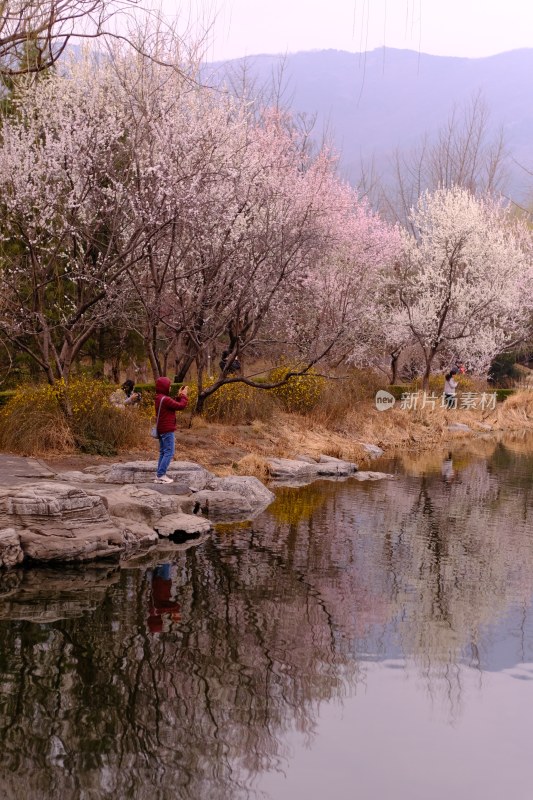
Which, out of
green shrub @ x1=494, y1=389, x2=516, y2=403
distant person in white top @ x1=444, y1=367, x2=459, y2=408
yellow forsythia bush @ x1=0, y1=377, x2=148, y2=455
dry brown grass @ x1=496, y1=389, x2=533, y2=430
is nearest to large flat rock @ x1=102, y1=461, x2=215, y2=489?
yellow forsythia bush @ x1=0, y1=377, x2=148, y2=455

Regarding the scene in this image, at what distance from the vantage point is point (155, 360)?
779 inches

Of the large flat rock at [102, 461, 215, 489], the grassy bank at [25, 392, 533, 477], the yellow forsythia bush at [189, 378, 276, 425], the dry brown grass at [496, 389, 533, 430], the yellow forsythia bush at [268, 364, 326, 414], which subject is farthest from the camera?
the dry brown grass at [496, 389, 533, 430]

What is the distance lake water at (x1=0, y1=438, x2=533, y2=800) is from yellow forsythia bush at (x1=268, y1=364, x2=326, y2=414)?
1173 centimetres

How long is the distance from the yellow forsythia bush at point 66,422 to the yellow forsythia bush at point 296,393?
6.76 metres

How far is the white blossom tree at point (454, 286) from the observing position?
109ft

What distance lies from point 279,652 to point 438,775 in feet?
7.85

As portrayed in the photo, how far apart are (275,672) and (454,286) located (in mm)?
27399

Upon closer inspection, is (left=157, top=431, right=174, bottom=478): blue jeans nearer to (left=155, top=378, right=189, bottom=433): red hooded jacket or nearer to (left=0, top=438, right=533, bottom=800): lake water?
(left=155, top=378, right=189, bottom=433): red hooded jacket

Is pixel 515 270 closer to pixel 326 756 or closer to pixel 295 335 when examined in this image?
pixel 295 335

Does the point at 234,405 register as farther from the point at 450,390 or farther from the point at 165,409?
the point at 450,390

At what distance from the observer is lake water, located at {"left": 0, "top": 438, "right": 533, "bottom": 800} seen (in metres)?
6.00

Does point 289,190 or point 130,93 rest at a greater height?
point 130,93

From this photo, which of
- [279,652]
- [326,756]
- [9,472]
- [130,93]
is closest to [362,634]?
[279,652]

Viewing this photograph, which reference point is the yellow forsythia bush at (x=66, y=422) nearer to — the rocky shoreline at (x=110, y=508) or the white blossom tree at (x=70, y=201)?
the white blossom tree at (x=70, y=201)
